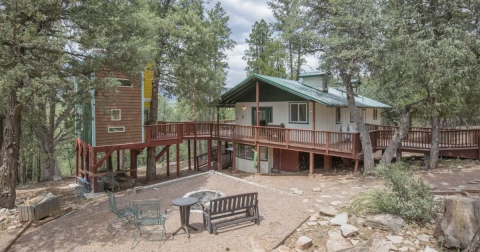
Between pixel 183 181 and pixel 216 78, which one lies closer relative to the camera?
pixel 183 181

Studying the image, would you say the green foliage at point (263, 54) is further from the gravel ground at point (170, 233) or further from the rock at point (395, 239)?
the rock at point (395, 239)

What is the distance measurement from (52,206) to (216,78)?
9784mm

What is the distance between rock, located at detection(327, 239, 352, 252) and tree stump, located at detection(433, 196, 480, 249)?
171 cm

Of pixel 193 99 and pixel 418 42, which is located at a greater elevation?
pixel 418 42

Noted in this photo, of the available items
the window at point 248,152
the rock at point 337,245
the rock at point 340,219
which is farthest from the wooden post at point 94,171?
the rock at point 337,245

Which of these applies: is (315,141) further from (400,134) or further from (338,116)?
(338,116)

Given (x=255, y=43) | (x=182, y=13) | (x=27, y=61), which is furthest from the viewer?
(x=255, y=43)

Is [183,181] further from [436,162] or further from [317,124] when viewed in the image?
[436,162]

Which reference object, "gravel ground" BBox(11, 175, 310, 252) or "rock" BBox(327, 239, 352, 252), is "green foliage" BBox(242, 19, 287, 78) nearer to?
"gravel ground" BBox(11, 175, 310, 252)

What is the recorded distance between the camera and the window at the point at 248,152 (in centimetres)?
1853

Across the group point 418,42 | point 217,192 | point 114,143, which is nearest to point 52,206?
point 114,143

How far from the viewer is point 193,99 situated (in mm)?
16703

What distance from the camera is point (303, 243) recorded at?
6363mm

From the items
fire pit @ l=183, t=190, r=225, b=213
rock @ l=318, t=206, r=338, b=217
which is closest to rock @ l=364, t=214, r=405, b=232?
Result: rock @ l=318, t=206, r=338, b=217
